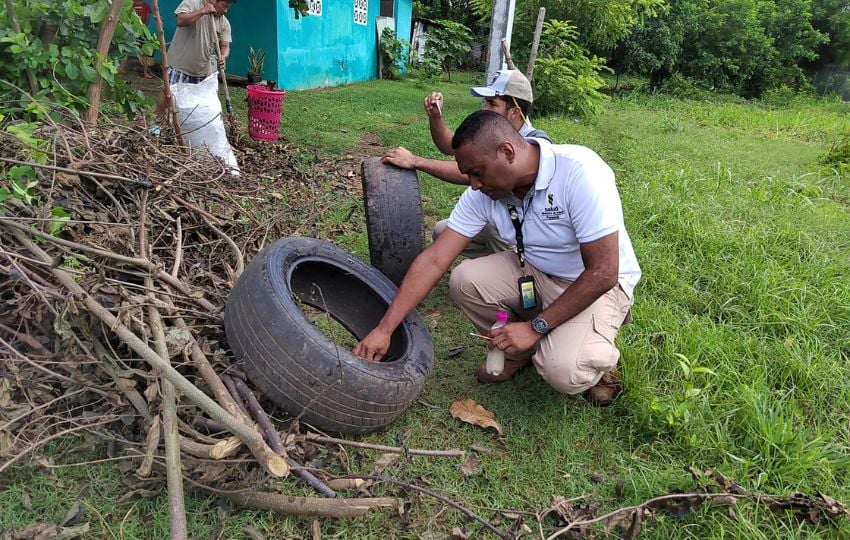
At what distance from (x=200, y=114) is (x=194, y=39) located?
1.33 m

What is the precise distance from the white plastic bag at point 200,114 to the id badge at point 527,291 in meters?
2.92

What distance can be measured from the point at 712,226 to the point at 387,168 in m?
2.93

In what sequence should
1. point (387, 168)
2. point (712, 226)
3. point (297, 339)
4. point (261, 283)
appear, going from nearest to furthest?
point (297, 339)
point (261, 283)
point (387, 168)
point (712, 226)

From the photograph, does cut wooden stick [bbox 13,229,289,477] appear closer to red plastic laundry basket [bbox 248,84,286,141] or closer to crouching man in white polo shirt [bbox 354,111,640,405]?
crouching man in white polo shirt [bbox 354,111,640,405]

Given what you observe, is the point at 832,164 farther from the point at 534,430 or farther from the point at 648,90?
the point at 648,90

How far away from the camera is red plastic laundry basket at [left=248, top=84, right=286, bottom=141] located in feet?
20.8

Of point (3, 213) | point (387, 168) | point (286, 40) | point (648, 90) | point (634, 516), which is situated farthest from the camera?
point (648, 90)

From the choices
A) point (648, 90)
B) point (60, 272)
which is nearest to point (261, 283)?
point (60, 272)

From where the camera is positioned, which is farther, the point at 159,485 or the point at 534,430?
the point at 534,430

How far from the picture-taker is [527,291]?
2889 mm

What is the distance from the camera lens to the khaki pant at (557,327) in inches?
103

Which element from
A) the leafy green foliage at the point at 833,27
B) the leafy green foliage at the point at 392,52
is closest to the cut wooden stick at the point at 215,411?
the leafy green foliage at the point at 392,52

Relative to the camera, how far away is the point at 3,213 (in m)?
2.56

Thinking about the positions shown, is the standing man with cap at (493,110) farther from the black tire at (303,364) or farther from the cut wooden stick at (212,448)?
the cut wooden stick at (212,448)
